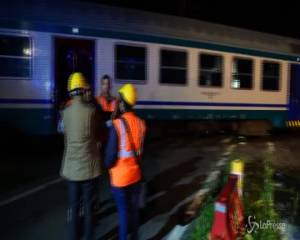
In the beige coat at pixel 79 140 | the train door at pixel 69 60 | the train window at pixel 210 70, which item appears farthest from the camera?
the train window at pixel 210 70

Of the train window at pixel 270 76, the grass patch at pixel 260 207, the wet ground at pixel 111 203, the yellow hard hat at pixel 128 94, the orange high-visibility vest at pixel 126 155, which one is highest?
the train window at pixel 270 76

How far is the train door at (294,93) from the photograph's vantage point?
1605 cm

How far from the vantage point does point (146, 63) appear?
12234mm

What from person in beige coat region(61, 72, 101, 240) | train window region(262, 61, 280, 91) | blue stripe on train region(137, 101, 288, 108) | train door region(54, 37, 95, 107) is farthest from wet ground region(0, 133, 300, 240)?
train window region(262, 61, 280, 91)

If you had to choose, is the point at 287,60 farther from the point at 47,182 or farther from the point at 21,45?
the point at 47,182

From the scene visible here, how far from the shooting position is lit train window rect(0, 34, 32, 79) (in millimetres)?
10344

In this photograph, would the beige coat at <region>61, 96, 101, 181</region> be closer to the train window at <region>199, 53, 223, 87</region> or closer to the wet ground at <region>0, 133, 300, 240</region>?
the wet ground at <region>0, 133, 300, 240</region>

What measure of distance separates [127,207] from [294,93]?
12601mm

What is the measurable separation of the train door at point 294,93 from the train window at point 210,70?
11.4 feet

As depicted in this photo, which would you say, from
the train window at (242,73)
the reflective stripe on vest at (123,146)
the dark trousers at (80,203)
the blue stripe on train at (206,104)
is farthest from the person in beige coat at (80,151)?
the train window at (242,73)

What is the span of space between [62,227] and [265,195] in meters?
2.60

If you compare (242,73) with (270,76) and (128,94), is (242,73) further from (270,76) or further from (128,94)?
(128,94)

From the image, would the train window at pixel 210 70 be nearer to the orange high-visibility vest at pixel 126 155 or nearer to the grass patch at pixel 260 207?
the grass patch at pixel 260 207

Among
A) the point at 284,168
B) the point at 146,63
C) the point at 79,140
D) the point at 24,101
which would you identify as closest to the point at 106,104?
the point at 79,140
